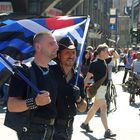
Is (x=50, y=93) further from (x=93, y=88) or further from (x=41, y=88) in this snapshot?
(x=93, y=88)

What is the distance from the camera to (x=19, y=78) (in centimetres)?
436

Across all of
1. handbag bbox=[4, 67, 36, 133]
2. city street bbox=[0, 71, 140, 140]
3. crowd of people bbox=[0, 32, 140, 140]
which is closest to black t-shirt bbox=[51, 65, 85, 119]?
crowd of people bbox=[0, 32, 140, 140]

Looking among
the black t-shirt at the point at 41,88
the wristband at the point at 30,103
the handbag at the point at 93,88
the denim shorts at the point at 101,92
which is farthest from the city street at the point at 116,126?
the wristband at the point at 30,103

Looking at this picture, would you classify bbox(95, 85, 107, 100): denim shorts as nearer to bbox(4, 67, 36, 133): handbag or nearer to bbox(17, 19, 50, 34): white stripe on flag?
bbox(17, 19, 50, 34): white stripe on flag

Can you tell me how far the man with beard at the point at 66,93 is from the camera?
16.1 ft

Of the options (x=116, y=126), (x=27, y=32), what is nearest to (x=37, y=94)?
(x=27, y=32)

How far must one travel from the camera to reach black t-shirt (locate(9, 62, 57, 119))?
14.3 feet

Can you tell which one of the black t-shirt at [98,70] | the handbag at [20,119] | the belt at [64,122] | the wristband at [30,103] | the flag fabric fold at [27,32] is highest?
the flag fabric fold at [27,32]

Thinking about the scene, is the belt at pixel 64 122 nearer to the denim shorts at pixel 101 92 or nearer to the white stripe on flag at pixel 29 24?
the white stripe on flag at pixel 29 24

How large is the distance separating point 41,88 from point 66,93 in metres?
0.58

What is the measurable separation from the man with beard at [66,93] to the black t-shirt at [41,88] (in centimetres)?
30

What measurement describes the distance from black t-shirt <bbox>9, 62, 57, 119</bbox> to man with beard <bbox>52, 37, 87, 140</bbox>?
0.99ft

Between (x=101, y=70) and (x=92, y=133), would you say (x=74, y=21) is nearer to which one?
(x=101, y=70)

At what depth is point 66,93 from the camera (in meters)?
5.00
